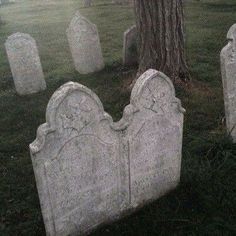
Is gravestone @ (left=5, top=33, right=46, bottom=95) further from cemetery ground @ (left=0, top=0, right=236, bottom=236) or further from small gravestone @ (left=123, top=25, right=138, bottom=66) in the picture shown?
small gravestone @ (left=123, top=25, right=138, bottom=66)

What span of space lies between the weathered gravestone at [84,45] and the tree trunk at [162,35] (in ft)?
6.59

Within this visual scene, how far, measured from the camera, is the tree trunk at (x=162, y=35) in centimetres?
742

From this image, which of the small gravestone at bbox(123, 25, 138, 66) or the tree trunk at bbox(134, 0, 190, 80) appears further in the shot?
the small gravestone at bbox(123, 25, 138, 66)

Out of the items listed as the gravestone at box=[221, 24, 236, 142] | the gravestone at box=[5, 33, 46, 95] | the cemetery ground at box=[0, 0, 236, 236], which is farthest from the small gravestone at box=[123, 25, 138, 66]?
the gravestone at box=[221, 24, 236, 142]

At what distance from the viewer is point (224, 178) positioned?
497cm

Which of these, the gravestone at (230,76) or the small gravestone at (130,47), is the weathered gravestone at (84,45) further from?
the gravestone at (230,76)

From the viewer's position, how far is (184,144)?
591cm

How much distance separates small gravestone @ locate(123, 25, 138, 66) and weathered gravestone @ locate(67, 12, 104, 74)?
65 centimetres

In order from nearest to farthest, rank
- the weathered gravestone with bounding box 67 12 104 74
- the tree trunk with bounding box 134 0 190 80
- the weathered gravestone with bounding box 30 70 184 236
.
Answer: the weathered gravestone with bounding box 30 70 184 236
the tree trunk with bounding box 134 0 190 80
the weathered gravestone with bounding box 67 12 104 74

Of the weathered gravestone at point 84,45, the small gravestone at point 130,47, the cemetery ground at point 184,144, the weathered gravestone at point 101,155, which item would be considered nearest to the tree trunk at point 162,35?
the cemetery ground at point 184,144

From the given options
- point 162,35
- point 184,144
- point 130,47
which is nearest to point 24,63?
point 130,47

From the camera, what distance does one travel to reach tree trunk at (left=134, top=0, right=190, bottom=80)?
742 centimetres

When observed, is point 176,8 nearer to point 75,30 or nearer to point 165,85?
point 75,30

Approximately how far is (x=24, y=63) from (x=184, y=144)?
162 inches
